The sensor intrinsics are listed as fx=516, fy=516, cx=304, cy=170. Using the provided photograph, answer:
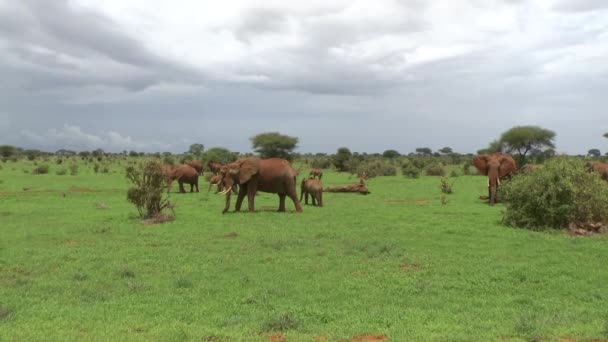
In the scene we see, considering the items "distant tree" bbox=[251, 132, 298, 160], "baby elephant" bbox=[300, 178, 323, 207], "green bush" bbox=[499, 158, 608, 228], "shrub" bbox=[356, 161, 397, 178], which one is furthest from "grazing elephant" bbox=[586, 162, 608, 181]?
"distant tree" bbox=[251, 132, 298, 160]

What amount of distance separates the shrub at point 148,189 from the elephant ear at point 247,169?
2.90 meters

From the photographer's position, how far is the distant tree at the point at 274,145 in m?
61.1

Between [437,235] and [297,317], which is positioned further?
[437,235]

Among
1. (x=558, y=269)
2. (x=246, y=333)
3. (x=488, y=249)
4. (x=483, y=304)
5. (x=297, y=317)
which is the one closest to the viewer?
(x=246, y=333)

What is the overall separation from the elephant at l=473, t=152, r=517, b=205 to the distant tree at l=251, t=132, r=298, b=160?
37.6m

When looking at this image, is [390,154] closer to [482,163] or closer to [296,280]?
[482,163]

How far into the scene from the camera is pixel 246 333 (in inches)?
274

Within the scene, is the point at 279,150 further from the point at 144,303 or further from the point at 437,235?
the point at 144,303

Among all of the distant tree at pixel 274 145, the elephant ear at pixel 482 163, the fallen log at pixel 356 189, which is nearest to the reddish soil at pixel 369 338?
the elephant ear at pixel 482 163

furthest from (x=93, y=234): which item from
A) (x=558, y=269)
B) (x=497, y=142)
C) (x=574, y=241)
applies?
(x=497, y=142)

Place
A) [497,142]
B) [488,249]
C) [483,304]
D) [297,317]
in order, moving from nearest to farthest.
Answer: [297,317] < [483,304] < [488,249] < [497,142]

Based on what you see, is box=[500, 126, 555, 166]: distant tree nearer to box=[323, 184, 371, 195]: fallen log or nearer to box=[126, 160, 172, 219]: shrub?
box=[323, 184, 371, 195]: fallen log

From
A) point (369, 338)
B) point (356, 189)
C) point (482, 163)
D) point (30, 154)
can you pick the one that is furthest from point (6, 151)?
point (369, 338)

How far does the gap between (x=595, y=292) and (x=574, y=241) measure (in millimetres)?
5061
